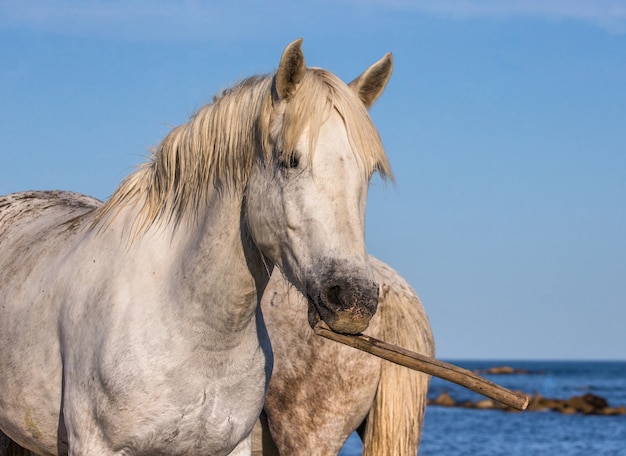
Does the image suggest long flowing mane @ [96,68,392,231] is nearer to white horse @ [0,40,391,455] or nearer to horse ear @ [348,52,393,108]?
white horse @ [0,40,391,455]

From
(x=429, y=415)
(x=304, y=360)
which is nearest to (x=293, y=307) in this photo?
(x=304, y=360)

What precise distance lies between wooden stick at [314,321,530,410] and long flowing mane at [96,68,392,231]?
60 centimetres

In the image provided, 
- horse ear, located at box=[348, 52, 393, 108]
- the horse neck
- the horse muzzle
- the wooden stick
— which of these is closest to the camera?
the horse muzzle

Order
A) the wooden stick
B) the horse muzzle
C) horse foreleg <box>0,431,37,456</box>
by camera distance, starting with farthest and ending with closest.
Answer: horse foreleg <box>0,431,37,456</box> < the wooden stick < the horse muzzle

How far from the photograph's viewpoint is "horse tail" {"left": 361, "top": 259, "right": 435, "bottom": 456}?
16.7 ft

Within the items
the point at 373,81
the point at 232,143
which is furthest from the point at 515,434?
the point at 232,143

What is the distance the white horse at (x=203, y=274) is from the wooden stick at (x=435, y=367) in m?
0.11

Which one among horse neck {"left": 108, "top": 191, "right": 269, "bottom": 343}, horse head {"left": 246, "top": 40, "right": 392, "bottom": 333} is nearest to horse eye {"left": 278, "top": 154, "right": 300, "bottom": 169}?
horse head {"left": 246, "top": 40, "right": 392, "bottom": 333}

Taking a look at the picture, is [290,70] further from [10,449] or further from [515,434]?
[515,434]

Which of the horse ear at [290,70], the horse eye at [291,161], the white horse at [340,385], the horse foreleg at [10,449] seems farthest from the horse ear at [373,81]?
the horse foreleg at [10,449]

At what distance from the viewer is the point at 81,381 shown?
13.0ft

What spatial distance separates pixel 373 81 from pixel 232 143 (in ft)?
2.09

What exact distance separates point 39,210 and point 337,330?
99.5 inches

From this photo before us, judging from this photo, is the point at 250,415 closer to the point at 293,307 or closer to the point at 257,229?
the point at 257,229
